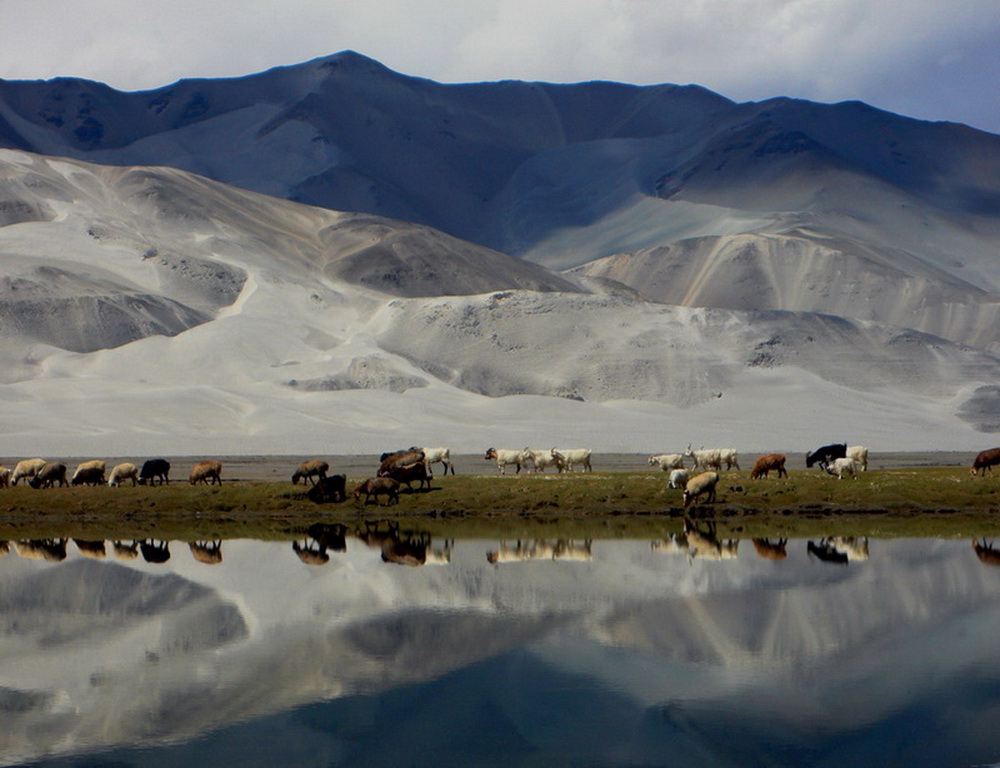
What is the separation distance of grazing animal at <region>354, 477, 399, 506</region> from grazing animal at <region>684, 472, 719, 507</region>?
32.0 feet

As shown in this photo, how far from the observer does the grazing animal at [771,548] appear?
105 feet

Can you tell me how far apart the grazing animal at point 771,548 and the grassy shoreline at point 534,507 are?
257cm

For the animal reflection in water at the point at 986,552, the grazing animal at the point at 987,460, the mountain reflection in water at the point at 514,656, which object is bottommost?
the mountain reflection in water at the point at 514,656

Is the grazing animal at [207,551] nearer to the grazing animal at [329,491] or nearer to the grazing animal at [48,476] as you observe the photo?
the grazing animal at [329,491]

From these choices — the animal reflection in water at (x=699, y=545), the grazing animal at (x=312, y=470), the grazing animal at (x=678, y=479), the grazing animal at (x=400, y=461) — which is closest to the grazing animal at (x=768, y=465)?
the grazing animal at (x=678, y=479)

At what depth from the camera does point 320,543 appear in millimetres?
36969

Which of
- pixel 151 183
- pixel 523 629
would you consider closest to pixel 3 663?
pixel 523 629

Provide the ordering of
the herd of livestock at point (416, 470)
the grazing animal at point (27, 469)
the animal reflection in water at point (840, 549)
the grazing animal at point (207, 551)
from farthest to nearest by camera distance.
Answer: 1. the grazing animal at point (27, 469)
2. the herd of livestock at point (416, 470)
3. the grazing animal at point (207, 551)
4. the animal reflection in water at point (840, 549)

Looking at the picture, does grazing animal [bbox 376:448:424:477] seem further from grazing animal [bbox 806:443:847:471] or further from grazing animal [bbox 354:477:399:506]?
grazing animal [bbox 806:443:847:471]

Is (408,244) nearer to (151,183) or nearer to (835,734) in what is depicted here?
(151,183)

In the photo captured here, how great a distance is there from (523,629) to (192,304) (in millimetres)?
125311

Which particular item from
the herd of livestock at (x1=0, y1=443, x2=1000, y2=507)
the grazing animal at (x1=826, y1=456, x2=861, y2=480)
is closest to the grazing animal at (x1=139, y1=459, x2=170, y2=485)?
the herd of livestock at (x1=0, y1=443, x2=1000, y2=507)

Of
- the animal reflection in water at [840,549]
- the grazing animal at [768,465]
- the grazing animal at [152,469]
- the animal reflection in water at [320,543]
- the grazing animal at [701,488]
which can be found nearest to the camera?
the animal reflection in water at [840,549]

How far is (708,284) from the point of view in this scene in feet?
645
